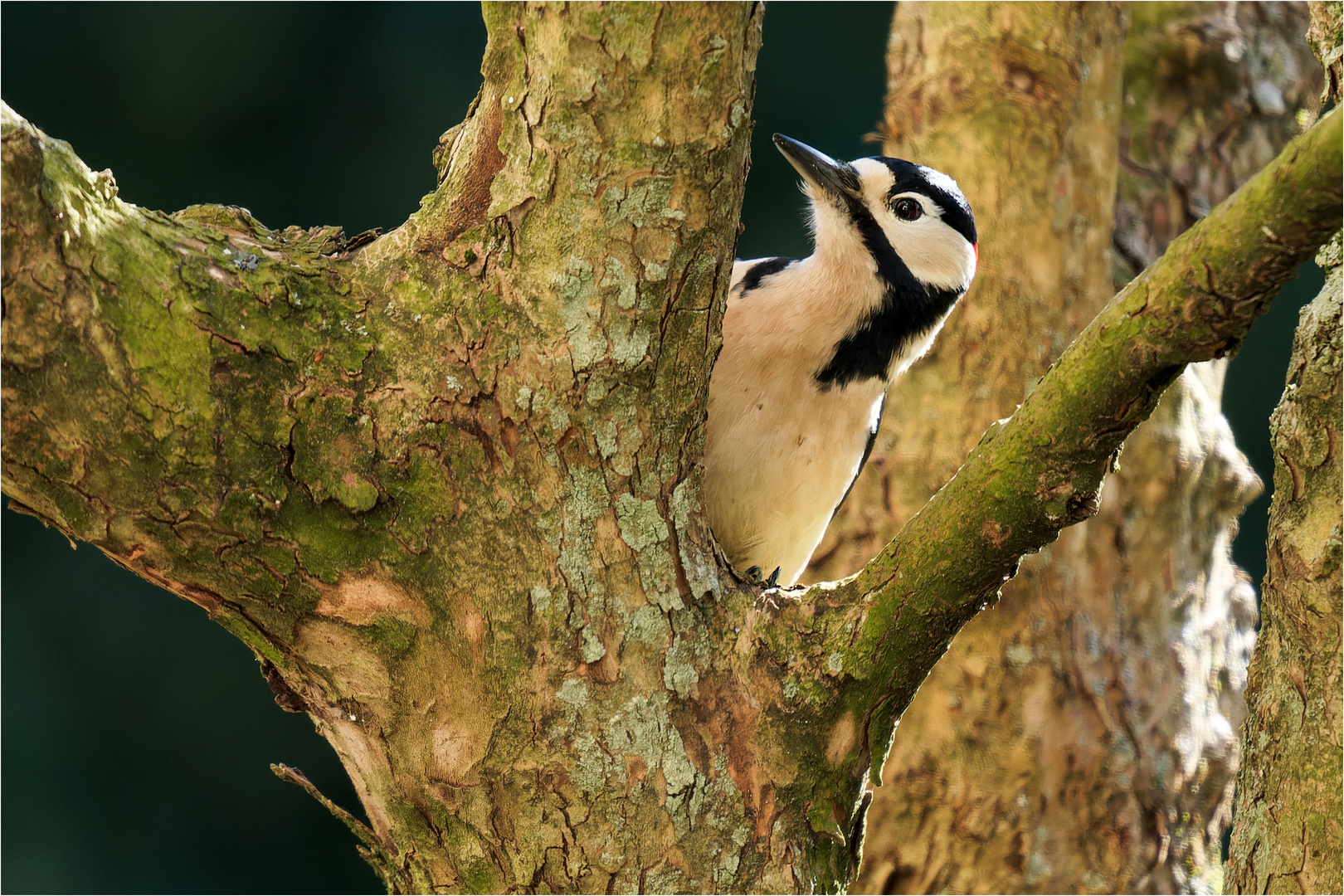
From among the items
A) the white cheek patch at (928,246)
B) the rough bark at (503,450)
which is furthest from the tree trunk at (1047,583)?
the rough bark at (503,450)

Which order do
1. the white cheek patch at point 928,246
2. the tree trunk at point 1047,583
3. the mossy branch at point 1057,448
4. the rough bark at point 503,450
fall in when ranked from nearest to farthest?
the mossy branch at point 1057,448
the rough bark at point 503,450
the white cheek patch at point 928,246
the tree trunk at point 1047,583

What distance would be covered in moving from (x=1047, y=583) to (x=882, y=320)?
3.30ft

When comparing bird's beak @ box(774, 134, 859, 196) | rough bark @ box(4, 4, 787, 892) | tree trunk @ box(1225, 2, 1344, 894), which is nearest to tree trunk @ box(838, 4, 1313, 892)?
bird's beak @ box(774, 134, 859, 196)

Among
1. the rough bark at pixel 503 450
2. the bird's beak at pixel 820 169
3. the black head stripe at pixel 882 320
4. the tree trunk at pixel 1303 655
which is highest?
the bird's beak at pixel 820 169

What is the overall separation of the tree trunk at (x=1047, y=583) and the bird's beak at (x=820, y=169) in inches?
30.8

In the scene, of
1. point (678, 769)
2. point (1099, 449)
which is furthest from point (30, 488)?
point (1099, 449)

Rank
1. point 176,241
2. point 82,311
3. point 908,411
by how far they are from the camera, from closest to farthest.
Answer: point 82,311 → point 176,241 → point 908,411

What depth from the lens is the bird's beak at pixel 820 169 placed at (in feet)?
7.02

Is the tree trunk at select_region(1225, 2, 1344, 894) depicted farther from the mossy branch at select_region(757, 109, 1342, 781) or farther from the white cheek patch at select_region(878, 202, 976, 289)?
the white cheek patch at select_region(878, 202, 976, 289)

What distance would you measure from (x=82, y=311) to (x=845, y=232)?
4.45ft

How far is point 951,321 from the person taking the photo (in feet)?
9.27

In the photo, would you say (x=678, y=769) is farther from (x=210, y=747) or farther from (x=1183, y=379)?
(x=210, y=747)

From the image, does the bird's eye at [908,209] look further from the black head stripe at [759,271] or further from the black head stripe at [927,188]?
the black head stripe at [759,271]

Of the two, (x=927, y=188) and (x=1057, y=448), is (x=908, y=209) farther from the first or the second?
(x=1057, y=448)
